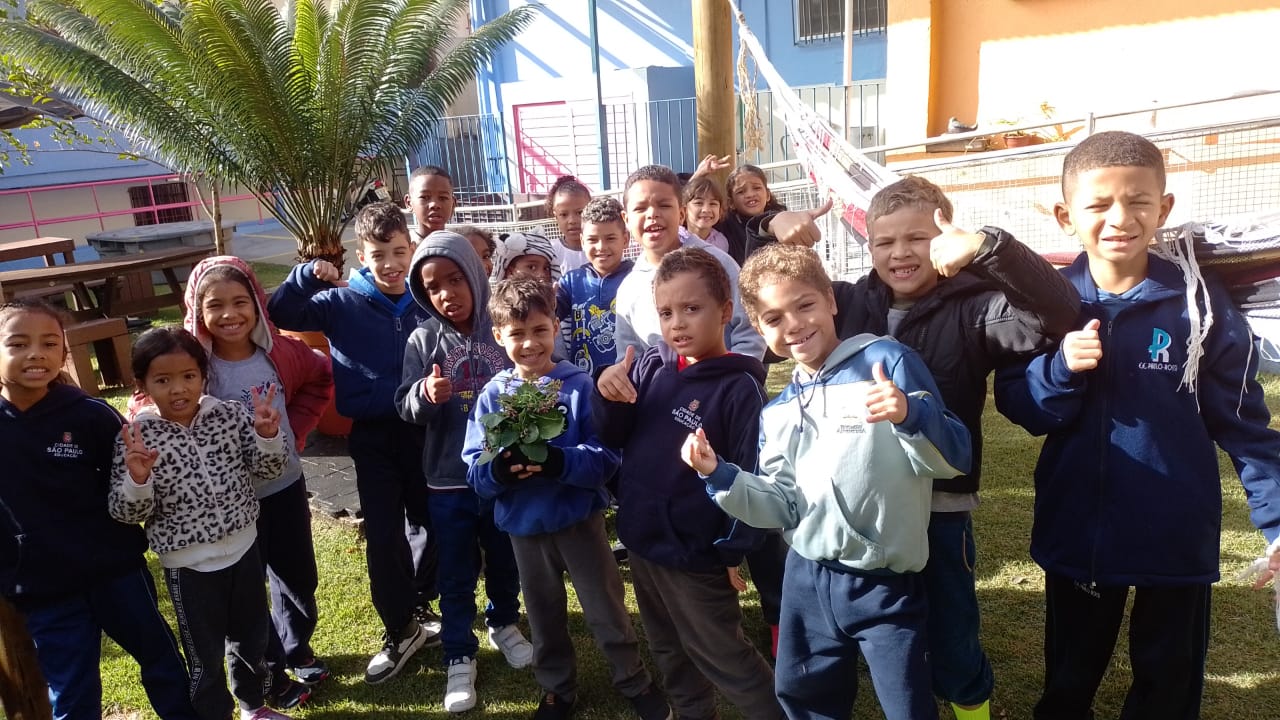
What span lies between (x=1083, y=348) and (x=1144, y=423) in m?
0.29

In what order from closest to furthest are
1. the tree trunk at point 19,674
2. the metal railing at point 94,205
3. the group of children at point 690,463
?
the group of children at point 690,463, the tree trunk at point 19,674, the metal railing at point 94,205

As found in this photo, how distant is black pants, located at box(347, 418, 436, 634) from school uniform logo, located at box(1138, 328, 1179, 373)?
7.40 feet

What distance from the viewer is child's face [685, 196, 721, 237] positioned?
3939 millimetres

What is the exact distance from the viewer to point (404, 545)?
3.15 metres

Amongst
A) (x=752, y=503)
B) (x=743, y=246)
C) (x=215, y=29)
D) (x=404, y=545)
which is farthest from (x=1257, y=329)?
(x=215, y=29)

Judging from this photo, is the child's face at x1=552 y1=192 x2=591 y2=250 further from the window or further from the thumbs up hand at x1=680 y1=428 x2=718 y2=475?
the window

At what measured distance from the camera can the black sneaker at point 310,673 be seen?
304 cm

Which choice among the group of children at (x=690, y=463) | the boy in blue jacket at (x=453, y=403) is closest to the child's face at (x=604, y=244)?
the group of children at (x=690, y=463)

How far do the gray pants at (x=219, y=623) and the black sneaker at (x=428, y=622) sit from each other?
620 millimetres

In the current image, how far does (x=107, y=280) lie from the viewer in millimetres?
8781

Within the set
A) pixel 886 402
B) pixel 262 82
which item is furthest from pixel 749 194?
pixel 262 82

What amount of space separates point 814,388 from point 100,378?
7650mm

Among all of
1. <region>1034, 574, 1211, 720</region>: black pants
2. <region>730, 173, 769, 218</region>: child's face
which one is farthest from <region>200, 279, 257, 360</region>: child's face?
<region>1034, 574, 1211, 720</region>: black pants

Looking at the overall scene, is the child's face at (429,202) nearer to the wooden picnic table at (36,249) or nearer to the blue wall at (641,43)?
the wooden picnic table at (36,249)
